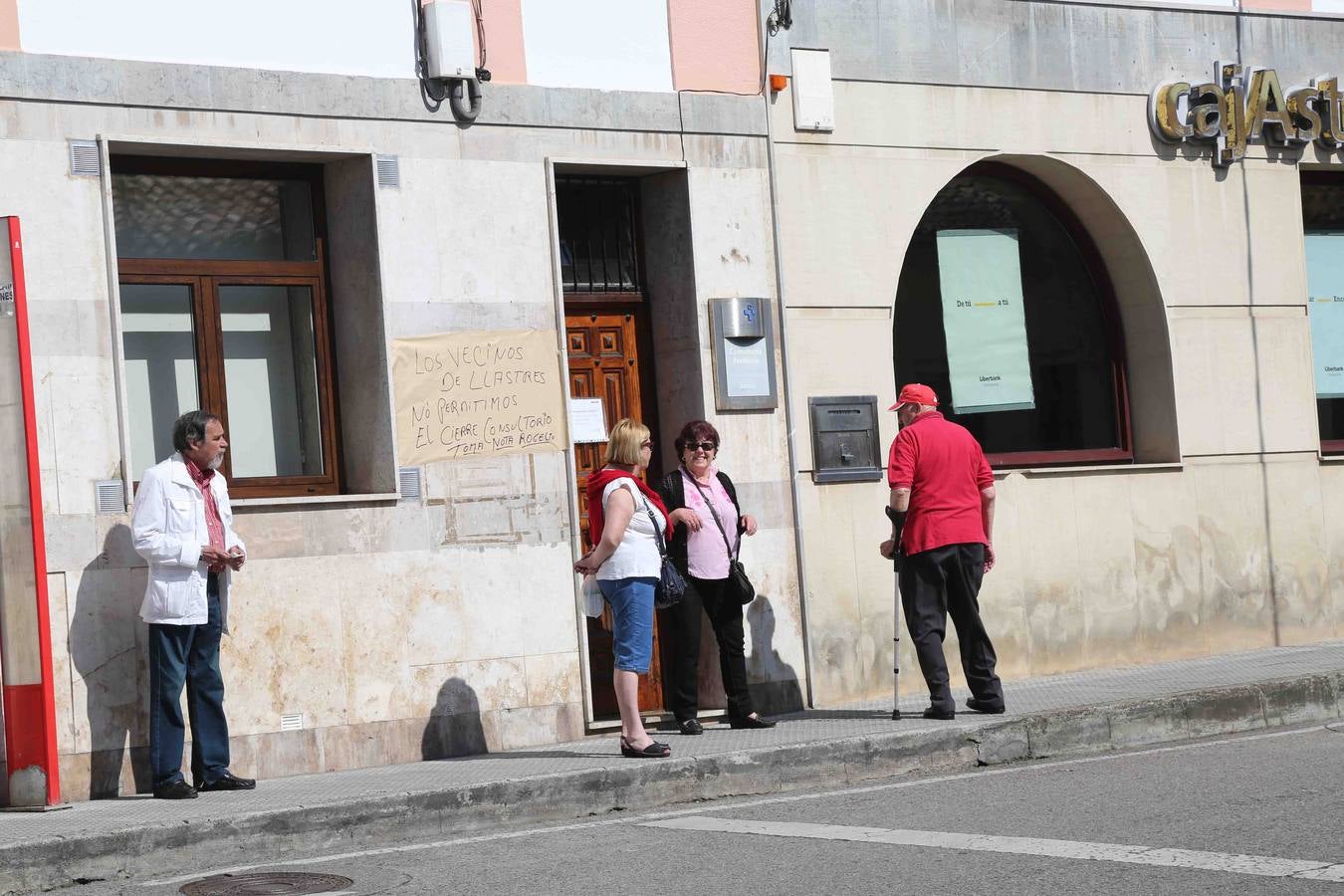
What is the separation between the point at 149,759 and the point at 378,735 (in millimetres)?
1251

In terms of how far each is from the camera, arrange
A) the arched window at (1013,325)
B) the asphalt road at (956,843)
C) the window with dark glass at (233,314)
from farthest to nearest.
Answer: the arched window at (1013,325) < the window with dark glass at (233,314) < the asphalt road at (956,843)

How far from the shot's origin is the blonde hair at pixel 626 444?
9.41 metres

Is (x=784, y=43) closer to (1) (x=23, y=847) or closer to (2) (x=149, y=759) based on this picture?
(2) (x=149, y=759)

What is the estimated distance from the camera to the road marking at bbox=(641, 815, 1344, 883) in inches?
238

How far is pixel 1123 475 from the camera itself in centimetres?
1293

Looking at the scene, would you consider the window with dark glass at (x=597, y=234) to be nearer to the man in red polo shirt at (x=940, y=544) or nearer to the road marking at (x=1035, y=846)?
the man in red polo shirt at (x=940, y=544)

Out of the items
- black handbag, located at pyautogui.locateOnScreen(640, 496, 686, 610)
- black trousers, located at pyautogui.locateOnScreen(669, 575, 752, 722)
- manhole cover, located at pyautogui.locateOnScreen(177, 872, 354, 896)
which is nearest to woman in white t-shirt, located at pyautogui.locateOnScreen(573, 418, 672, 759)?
black handbag, located at pyautogui.locateOnScreen(640, 496, 686, 610)

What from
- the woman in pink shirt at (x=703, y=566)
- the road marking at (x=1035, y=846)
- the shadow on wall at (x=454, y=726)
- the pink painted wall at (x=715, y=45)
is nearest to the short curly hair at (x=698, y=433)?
the woman in pink shirt at (x=703, y=566)

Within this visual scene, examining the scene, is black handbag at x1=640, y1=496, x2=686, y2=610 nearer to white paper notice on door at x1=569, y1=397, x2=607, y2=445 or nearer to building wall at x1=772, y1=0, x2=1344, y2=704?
white paper notice on door at x1=569, y1=397, x2=607, y2=445

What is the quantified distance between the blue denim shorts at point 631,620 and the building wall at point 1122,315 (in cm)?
233

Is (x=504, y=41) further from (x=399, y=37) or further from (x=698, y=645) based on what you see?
(x=698, y=645)

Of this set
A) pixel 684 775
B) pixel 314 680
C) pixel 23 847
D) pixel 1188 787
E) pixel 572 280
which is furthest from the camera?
pixel 572 280

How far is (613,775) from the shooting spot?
28.5 ft

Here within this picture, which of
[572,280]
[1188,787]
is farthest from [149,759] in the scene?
[1188,787]
